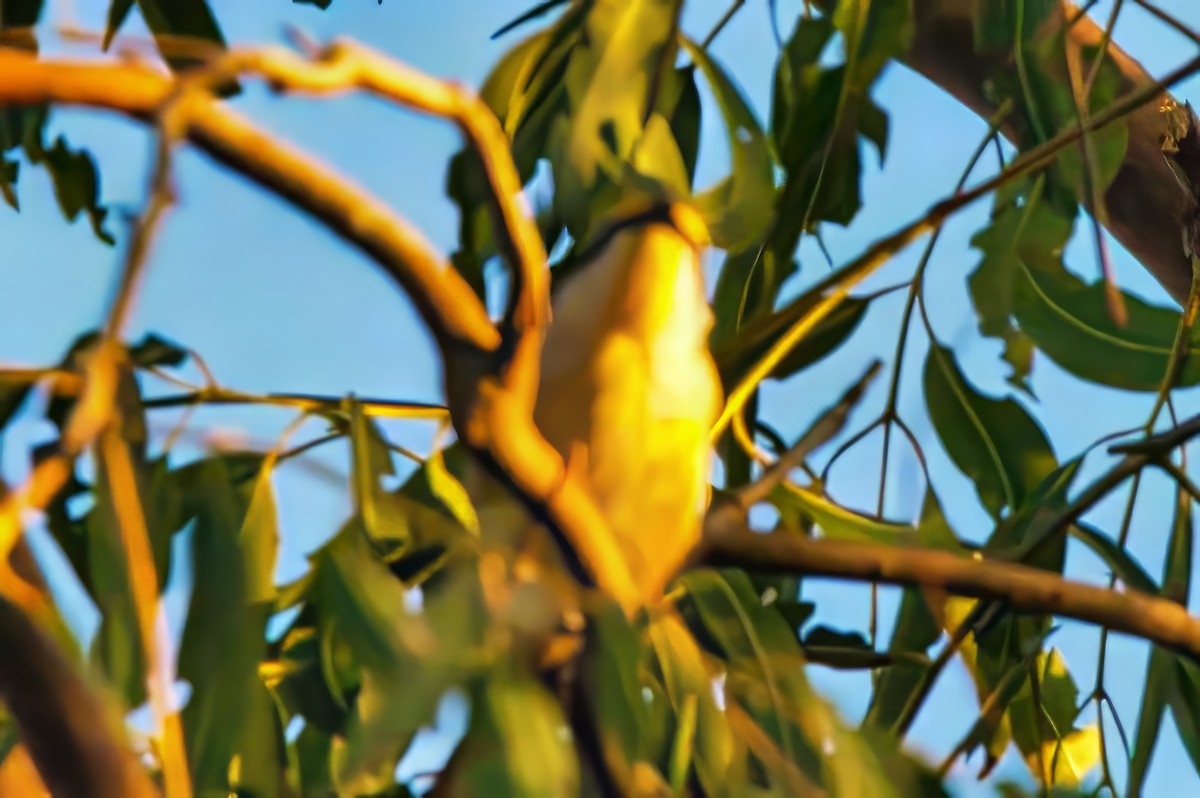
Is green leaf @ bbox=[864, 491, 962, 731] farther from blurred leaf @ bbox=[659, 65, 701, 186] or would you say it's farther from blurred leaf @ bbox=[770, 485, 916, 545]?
blurred leaf @ bbox=[659, 65, 701, 186]

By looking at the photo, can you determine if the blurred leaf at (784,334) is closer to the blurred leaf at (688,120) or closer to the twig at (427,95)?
the blurred leaf at (688,120)

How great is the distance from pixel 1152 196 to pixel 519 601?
67 centimetres

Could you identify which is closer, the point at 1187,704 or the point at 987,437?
the point at 1187,704

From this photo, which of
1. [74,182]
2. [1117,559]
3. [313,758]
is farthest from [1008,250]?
[74,182]

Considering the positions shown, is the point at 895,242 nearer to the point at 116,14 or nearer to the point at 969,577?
the point at 969,577

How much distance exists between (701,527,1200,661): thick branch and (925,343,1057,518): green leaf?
0.29m

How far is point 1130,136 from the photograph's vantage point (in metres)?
0.88

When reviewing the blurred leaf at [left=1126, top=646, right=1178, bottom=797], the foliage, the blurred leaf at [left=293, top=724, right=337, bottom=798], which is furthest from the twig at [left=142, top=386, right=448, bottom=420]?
the blurred leaf at [left=1126, top=646, right=1178, bottom=797]

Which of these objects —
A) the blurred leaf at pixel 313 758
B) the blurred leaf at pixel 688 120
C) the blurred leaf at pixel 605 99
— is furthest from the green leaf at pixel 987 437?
the blurred leaf at pixel 313 758

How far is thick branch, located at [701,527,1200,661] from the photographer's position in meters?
0.57

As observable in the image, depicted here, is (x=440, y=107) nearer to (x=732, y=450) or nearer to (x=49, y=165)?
(x=732, y=450)

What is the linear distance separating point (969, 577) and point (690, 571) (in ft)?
0.48

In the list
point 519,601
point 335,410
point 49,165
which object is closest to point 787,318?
point 335,410

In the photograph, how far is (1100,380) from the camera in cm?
84
